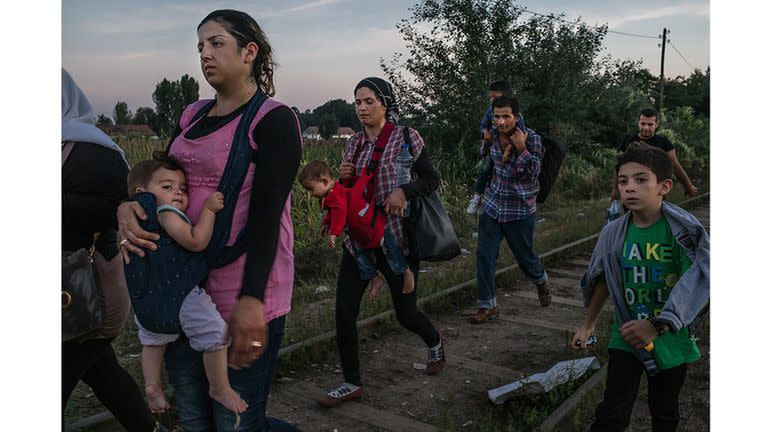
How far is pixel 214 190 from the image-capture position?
197 cm

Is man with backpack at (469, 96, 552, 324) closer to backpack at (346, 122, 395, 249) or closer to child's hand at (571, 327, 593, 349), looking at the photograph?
backpack at (346, 122, 395, 249)

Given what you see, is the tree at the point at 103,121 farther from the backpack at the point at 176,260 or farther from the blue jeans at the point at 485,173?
the blue jeans at the point at 485,173

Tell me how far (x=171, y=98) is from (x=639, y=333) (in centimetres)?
194

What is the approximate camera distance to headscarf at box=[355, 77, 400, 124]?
11.4ft

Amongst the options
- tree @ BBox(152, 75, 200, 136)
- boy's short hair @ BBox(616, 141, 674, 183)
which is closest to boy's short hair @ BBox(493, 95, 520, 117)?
boy's short hair @ BBox(616, 141, 674, 183)

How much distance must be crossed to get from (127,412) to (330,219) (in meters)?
1.35

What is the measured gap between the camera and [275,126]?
193cm

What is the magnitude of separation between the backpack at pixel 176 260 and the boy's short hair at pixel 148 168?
5cm

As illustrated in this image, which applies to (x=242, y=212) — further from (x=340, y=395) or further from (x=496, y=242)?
(x=496, y=242)

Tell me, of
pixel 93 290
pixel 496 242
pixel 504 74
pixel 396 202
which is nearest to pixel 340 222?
pixel 396 202
